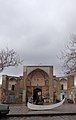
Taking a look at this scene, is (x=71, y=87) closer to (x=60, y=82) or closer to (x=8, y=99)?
(x=60, y=82)

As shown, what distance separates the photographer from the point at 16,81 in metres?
50.0

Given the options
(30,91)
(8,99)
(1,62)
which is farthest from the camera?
(30,91)

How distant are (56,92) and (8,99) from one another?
10.3 meters

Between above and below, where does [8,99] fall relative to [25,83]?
below

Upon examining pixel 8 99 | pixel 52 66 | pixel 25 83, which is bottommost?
pixel 8 99

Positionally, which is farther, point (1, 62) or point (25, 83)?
point (25, 83)

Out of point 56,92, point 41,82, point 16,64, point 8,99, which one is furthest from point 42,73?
point 16,64

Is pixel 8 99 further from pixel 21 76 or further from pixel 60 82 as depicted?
pixel 60 82

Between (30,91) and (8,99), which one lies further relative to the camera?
(30,91)

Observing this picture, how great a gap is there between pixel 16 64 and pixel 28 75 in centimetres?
2820

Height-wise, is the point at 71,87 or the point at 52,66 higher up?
the point at 52,66

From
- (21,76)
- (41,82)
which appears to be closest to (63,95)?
(41,82)

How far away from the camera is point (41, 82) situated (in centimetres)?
5056

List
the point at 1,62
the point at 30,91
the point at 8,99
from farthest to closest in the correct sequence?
the point at 30,91 < the point at 8,99 < the point at 1,62
